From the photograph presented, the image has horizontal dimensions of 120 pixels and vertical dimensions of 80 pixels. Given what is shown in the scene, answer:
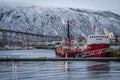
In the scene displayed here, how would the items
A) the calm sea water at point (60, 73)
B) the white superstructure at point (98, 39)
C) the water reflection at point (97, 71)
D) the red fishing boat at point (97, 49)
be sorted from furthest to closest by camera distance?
1. the white superstructure at point (98, 39)
2. the red fishing boat at point (97, 49)
3. the water reflection at point (97, 71)
4. the calm sea water at point (60, 73)

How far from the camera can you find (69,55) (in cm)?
8375

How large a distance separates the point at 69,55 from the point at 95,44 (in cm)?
595

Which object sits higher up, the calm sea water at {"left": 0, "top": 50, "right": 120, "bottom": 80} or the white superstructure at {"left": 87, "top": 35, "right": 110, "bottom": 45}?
the white superstructure at {"left": 87, "top": 35, "right": 110, "bottom": 45}

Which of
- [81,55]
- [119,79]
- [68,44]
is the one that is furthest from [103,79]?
[68,44]

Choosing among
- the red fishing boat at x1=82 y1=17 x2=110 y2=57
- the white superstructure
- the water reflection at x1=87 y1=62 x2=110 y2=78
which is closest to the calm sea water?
the water reflection at x1=87 y1=62 x2=110 y2=78

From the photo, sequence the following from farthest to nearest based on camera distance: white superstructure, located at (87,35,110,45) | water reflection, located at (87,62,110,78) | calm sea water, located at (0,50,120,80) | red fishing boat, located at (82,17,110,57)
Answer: white superstructure, located at (87,35,110,45)
red fishing boat, located at (82,17,110,57)
water reflection, located at (87,62,110,78)
calm sea water, located at (0,50,120,80)

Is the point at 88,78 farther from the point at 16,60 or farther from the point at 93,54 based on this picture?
the point at 93,54

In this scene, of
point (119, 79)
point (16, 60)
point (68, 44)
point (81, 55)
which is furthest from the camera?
point (68, 44)

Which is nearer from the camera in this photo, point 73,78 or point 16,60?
point 73,78

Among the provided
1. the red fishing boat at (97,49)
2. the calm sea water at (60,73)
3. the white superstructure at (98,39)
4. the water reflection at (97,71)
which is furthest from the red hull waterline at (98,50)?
the water reflection at (97,71)

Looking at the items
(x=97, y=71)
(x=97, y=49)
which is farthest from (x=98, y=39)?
(x=97, y=71)

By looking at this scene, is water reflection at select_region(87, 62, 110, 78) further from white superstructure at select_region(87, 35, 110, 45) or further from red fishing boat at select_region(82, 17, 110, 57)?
white superstructure at select_region(87, 35, 110, 45)

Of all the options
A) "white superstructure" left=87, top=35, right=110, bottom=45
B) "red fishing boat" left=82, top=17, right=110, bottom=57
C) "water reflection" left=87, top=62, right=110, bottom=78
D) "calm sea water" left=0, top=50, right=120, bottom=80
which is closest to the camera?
"calm sea water" left=0, top=50, right=120, bottom=80

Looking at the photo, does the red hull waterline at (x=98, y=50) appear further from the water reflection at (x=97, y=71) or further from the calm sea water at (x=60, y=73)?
the water reflection at (x=97, y=71)
